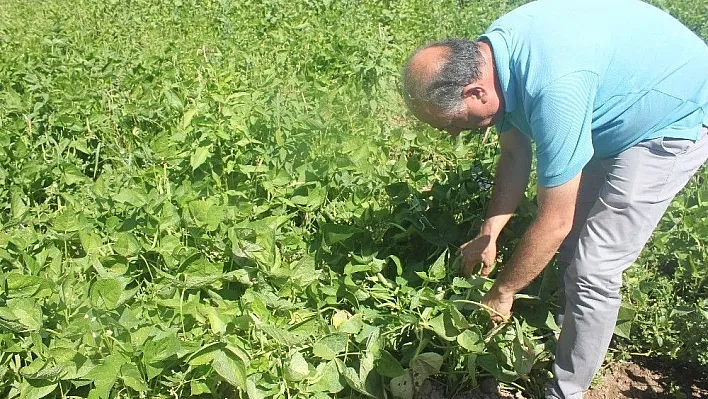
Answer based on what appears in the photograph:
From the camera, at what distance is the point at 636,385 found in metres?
2.77

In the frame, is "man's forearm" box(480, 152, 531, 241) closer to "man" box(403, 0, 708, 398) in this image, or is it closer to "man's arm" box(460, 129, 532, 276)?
"man's arm" box(460, 129, 532, 276)

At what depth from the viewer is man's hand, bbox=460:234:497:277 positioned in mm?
2617

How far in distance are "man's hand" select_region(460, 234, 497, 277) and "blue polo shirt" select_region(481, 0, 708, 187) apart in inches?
19.4

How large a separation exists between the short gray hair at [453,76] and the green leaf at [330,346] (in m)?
0.80

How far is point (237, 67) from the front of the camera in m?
4.88

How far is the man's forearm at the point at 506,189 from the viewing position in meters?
2.56

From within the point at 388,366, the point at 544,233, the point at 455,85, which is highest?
the point at 455,85

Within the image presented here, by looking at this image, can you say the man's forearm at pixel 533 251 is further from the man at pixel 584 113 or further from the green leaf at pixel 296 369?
the green leaf at pixel 296 369

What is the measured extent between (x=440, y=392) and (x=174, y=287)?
3.33 feet

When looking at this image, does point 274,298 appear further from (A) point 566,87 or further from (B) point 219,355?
(A) point 566,87

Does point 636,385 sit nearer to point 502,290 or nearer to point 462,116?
point 502,290

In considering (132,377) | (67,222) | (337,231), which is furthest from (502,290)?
(67,222)

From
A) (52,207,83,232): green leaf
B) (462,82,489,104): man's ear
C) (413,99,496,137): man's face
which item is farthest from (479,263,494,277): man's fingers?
(52,207,83,232): green leaf

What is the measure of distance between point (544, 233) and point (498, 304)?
0.37 m
